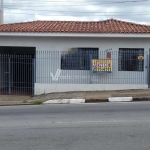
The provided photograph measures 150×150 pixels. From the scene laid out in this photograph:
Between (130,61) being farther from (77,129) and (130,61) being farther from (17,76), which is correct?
(77,129)

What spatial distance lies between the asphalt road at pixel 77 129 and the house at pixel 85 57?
6.29 meters

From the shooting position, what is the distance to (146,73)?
59.2 feet

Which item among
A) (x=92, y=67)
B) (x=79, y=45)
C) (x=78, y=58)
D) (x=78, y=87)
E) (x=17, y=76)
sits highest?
(x=79, y=45)

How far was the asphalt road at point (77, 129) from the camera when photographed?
6787 millimetres

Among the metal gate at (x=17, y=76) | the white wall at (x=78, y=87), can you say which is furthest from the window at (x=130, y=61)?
the metal gate at (x=17, y=76)

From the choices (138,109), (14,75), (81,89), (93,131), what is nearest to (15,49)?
(14,75)

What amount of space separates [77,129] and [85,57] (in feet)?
32.7

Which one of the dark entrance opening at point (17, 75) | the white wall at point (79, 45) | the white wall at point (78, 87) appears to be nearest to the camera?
the white wall at point (78, 87)

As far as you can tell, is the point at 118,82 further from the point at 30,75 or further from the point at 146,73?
the point at 30,75

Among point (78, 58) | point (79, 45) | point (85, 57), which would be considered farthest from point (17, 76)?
point (85, 57)

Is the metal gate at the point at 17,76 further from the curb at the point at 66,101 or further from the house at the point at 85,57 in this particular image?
the curb at the point at 66,101

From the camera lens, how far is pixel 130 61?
711 inches

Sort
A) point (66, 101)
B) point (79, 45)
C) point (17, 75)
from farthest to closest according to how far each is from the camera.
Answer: point (17, 75)
point (79, 45)
point (66, 101)

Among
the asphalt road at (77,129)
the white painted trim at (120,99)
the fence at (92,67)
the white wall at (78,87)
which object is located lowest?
the asphalt road at (77,129)
